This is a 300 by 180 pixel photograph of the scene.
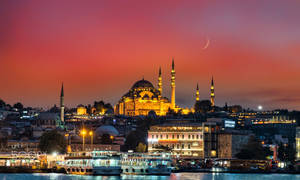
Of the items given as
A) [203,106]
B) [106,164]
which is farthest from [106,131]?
[106,164]

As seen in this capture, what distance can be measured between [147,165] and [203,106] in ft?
298

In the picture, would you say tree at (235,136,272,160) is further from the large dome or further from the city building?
Answer: the large dome

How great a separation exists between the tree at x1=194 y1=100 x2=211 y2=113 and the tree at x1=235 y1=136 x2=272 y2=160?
6458 centimetres

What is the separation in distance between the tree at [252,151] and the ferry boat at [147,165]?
17529 millimetres

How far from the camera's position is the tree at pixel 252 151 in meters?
85.8

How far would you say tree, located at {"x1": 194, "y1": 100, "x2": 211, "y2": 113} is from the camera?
518 feet

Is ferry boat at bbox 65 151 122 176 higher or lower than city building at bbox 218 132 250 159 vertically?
lower

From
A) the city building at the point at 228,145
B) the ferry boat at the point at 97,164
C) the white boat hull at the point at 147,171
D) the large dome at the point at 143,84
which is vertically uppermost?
the large dome at the point at 143,84

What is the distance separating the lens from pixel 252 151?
8706 cm

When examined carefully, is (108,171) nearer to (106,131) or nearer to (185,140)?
(185,140)

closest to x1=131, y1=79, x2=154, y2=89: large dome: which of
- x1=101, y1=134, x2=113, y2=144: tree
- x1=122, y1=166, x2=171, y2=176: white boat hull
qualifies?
x1=101, y1=134, x2=113, y2=144: tree

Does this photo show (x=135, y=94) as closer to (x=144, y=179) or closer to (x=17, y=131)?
(x=17, y=131)

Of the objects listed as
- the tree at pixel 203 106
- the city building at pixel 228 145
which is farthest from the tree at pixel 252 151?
the tree at pixel 203 106

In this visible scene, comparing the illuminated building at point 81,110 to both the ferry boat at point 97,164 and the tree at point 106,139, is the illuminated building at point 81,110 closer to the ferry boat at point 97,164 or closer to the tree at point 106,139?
the tree at point 106,139
